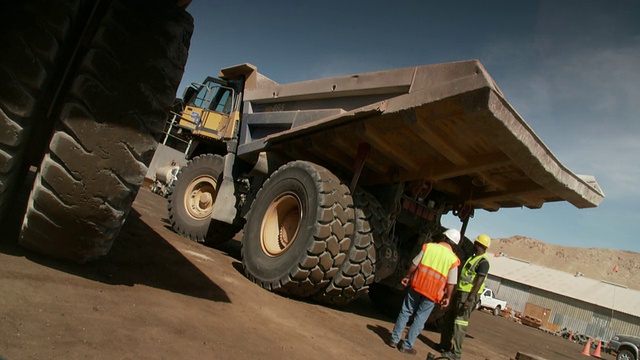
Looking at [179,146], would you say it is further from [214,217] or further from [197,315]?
[197,315]

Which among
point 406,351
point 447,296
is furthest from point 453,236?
point 406,351

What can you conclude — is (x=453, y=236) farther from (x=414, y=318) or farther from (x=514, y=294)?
(x=514, y=294)

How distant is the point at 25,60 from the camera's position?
197 centimetres

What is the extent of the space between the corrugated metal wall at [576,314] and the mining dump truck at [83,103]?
1635 inches

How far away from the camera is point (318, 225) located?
13.8ft

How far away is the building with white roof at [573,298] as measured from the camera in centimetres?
3412

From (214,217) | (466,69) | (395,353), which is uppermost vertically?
(466,69)

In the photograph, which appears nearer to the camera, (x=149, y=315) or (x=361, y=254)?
(x=149, y=315)

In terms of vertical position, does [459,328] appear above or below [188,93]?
below

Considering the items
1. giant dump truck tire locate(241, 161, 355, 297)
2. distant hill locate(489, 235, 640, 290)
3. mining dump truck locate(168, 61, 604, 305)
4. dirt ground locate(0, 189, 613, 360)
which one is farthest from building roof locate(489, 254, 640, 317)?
dirt ground locate(0, 189, 613, 360)

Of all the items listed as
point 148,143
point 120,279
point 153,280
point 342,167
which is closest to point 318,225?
point 342,167

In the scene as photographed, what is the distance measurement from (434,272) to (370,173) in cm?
143

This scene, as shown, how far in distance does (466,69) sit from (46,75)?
2771mm

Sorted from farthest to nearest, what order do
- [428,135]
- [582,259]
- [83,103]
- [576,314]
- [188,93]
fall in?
[582,259], [576,314], [188,93], [428,135], [83,103]
